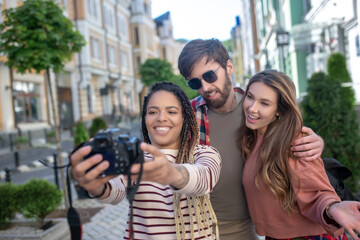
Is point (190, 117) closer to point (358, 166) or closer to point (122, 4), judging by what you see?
point (358, 166)

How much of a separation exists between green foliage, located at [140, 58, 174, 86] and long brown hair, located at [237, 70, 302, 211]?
25536 millimetres

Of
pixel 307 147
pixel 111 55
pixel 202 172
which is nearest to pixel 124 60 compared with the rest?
pixel 111 55

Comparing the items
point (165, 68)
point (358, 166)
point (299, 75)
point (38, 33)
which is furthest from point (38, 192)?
point (165, 68)

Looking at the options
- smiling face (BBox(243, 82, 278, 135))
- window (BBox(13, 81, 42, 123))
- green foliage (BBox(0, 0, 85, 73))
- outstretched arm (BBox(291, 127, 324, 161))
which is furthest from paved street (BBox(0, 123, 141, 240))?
window (BBox(13, 81, 42, 123))

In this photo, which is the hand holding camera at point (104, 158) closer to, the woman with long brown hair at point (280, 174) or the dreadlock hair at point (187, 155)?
the dreadlock hair at point (187, 155)

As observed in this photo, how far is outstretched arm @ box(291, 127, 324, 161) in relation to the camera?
5.78ft

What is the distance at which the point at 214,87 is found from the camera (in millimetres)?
2365

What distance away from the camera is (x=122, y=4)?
3350 centimetres

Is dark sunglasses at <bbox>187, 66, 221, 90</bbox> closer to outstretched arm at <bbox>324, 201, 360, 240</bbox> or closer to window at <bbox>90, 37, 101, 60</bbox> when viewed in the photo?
outstretched arm at <bbox>324, 201, 360, 240</bbox>

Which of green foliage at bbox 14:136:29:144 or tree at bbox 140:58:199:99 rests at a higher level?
tree at bbox 140:58:199:99

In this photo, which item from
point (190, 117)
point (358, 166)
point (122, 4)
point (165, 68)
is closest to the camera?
point (190, 117)

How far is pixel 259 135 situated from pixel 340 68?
5798mm

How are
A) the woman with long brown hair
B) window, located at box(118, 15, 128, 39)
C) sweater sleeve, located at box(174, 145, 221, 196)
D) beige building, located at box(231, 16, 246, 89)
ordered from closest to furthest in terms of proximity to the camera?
1. sweater sleeve, located at box(174, 145, 221, 196)
2. the woman with long brown hair
3. window, located at box(118, 15, 128, 39)
4. beige building, located at box(231, 16, 246, 89)

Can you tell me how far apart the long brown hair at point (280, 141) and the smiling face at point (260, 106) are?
0.03 metres
